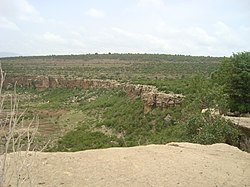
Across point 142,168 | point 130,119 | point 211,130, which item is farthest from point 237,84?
point 142,168

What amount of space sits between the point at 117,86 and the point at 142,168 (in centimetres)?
3164

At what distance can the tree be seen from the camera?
25.3 metres

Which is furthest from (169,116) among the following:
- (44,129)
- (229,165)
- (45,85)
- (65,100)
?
(45,85)

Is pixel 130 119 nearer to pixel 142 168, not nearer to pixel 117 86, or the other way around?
pixel 117 86

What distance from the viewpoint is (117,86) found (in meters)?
40.7

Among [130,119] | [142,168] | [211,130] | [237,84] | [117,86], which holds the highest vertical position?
[237,84]

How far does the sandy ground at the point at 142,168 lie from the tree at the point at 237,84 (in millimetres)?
14736

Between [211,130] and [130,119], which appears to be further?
[130,119]

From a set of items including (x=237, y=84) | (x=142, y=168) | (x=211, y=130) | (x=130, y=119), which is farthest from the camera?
(x=130, y=119)

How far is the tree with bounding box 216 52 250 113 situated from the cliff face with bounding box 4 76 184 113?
3.24m

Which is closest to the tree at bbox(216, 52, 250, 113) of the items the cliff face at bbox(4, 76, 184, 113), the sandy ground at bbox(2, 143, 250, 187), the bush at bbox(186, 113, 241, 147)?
the cliff face at bbox(4, 76, 184, 113)

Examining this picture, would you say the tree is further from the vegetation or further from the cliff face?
the cliff face

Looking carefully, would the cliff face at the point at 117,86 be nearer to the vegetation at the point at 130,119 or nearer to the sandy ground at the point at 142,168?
the vegetation at the point at 130,119

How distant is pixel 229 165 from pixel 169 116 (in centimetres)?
1642
